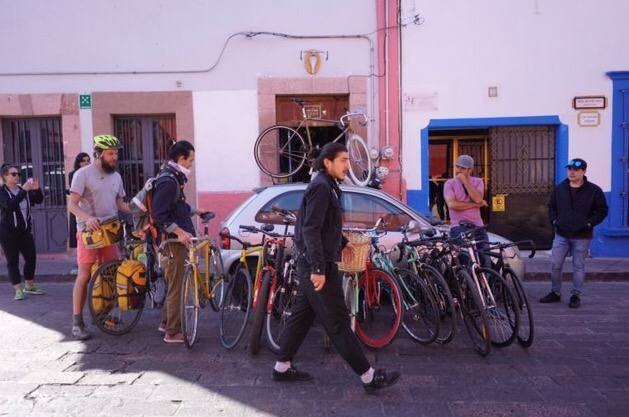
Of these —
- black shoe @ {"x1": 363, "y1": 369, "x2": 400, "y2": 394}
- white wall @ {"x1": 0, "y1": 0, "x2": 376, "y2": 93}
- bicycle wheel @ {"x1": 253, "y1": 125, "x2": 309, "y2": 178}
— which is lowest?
black shoe @ {"x1": 363, "y1": 369, "x2": 400, "y2": 394}

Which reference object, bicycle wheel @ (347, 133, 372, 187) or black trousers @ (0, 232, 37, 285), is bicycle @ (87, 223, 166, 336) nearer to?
black trousers @ (0, 232, 37, 285)

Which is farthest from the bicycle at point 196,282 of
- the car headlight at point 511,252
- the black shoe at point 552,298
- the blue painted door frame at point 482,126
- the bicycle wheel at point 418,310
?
the blue painted door frame at point 482,126

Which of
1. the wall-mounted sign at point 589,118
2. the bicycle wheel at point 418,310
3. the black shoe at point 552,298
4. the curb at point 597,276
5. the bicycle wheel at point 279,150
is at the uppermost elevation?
the wall-mounted sign at point 589,118

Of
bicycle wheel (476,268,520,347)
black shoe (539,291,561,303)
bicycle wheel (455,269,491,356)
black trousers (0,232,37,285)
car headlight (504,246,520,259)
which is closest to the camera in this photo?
bicycle wheel (455,269,491,356)

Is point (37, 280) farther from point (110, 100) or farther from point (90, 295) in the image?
point (90, 295)

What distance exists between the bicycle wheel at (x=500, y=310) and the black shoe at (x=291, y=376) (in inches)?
68.1

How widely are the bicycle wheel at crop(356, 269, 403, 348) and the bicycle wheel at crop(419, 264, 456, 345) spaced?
377 millimetres

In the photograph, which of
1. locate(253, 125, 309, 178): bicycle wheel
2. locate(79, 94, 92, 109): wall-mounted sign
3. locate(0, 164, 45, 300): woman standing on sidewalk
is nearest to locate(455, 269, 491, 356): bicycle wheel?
locate(253, 125, 309, 178): bicycle wheel

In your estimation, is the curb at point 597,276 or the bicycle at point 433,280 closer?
the bicycle at point 433,280

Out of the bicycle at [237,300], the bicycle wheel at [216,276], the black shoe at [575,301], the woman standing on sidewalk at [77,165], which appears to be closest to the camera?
the bicycle at [237,300]

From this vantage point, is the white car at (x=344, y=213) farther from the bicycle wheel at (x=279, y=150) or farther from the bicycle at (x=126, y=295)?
the bicycle wheel at (x=279, y=150)

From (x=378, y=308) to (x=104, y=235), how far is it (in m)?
2.76

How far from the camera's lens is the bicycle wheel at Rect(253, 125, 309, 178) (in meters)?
9.88

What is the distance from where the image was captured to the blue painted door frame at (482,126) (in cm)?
1023
